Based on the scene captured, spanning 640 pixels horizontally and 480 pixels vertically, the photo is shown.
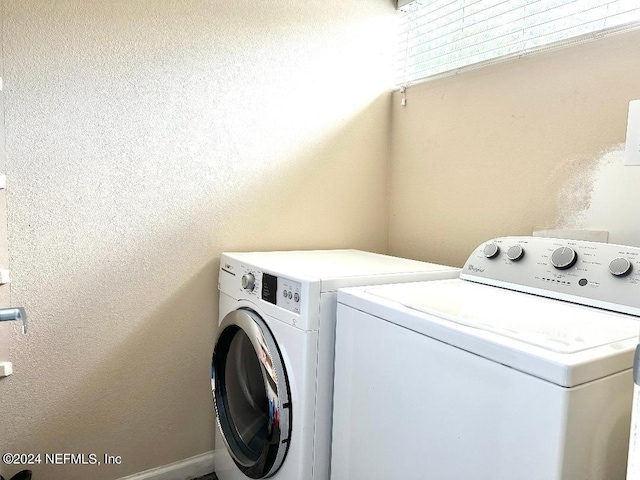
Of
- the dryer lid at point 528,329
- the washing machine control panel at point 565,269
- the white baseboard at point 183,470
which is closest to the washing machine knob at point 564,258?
the washing machine control panel at point 565,269

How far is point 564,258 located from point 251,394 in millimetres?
1101

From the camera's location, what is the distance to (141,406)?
169cm

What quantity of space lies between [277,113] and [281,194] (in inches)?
13.0

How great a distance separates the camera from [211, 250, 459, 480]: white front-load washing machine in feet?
4.06

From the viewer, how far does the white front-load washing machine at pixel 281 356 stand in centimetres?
124

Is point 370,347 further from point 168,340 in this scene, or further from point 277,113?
point 277,113

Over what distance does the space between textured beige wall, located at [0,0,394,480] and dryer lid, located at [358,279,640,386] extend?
33.2 inches

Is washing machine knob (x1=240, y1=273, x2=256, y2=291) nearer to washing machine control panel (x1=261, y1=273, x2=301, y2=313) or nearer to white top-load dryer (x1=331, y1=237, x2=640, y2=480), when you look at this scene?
washing machine control panel (x1=261, y1=273, x2=301, y2=313)

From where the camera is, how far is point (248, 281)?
4.92 feet

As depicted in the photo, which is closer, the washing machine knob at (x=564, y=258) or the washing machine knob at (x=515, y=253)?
the washing machine knob at (x=564, y=258)

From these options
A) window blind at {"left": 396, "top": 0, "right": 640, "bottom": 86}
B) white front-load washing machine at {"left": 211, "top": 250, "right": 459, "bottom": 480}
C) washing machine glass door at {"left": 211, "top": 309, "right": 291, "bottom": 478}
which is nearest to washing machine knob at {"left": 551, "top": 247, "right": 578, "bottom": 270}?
white front-load washing machine at {"left": 211, "top": 250, "right": 459, "bottom": 480}

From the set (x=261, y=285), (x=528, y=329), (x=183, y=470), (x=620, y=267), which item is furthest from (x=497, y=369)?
(x=183, y=470)

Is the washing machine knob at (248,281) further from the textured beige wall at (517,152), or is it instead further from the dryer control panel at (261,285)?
the textured beige wall at (517,152)

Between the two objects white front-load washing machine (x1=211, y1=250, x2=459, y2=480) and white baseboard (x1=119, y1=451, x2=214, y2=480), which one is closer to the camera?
white front-load washing machine (x1=211, y1=250, x2=459, y2=480)
